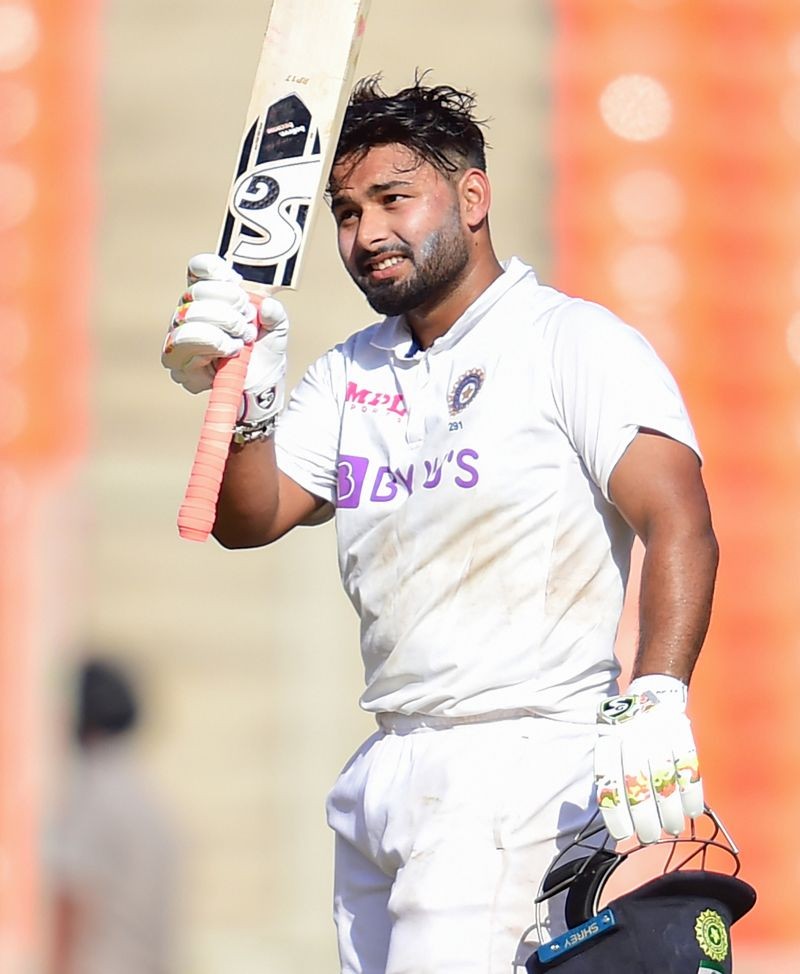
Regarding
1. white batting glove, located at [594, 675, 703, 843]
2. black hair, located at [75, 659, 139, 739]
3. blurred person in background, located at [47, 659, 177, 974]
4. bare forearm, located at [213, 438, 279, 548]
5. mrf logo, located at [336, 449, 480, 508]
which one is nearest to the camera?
white batting glove, located at [594, 675, 703, 843]

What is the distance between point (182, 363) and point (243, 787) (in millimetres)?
3240

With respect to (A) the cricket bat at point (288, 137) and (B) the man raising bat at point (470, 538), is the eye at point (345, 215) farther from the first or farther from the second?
(A) the cricket bat at point (288, 137)

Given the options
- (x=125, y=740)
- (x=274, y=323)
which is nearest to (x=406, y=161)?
(x=274, y=323)

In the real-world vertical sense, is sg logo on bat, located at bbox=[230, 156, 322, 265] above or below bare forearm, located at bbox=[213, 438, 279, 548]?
above

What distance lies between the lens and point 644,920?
2.42m

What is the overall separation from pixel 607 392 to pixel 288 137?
596 millimetres

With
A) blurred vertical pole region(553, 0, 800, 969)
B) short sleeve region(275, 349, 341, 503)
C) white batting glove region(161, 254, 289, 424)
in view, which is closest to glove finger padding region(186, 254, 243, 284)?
white batting glove region(161, 254, 289, 424)

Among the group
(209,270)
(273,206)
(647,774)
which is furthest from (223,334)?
(647,774)

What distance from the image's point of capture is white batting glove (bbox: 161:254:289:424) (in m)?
2.60

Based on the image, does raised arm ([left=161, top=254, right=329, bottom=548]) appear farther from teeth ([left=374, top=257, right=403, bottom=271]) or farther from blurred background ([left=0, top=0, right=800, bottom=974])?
blurred background ([left=0, top=0, right=800, bottom=974])

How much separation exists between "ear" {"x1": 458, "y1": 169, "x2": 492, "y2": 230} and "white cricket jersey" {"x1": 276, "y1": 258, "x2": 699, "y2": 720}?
0.18 meters

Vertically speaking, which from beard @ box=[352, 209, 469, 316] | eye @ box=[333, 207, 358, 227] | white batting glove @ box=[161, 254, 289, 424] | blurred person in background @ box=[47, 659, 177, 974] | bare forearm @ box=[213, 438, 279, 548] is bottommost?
blurred person in background @ box=[47, 659, 177, 974]

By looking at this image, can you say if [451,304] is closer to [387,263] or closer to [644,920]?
[387,263]

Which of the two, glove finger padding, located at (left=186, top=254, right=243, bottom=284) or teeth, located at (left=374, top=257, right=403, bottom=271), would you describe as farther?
teeth, located at (left=374, top=257, right=403, bottom=271)
